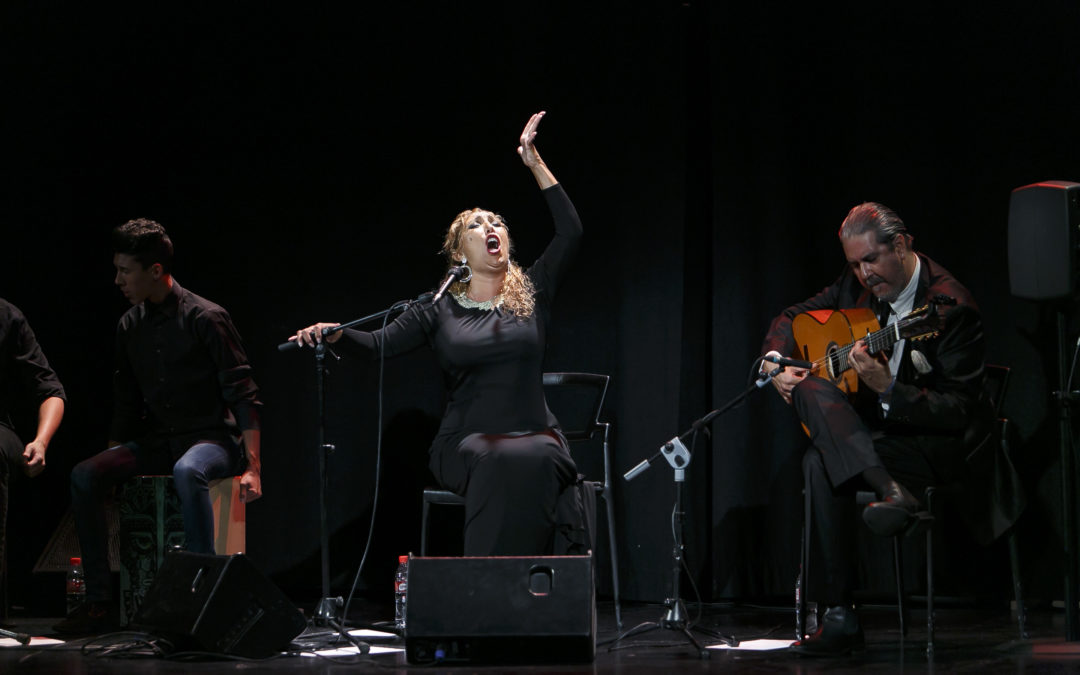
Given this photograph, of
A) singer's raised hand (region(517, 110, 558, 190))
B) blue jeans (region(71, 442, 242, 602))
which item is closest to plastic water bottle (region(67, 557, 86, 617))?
blue jeans (region(71, 442, 242, 602))

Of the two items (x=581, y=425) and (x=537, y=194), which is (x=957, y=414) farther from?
(x=537, y=194)

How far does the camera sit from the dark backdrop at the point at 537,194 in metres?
4.45

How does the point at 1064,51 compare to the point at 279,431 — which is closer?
the point at 1064,51

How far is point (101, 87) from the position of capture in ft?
17.2

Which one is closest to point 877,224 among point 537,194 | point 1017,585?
point 1017,585

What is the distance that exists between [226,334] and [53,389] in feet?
2.28

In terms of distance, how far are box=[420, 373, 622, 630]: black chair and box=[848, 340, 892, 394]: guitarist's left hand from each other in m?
0.97

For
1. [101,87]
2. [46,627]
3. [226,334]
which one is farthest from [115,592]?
[101,87]

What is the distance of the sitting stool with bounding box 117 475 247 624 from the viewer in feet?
13.6

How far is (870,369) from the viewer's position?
3354mm

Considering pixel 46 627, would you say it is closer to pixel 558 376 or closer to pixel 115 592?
pixel 115 592

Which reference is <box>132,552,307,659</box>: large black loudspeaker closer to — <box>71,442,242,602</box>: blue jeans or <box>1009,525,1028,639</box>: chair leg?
<box>71,442,242,602</box>: blue jeans

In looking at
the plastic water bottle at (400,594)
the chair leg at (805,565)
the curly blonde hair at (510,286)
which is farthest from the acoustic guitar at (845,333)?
the plastic water bottle at (400,594)

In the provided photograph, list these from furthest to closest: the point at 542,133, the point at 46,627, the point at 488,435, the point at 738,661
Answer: the point at 542,133
the point at 46,627
the point at 488,435
the point at 738,661
